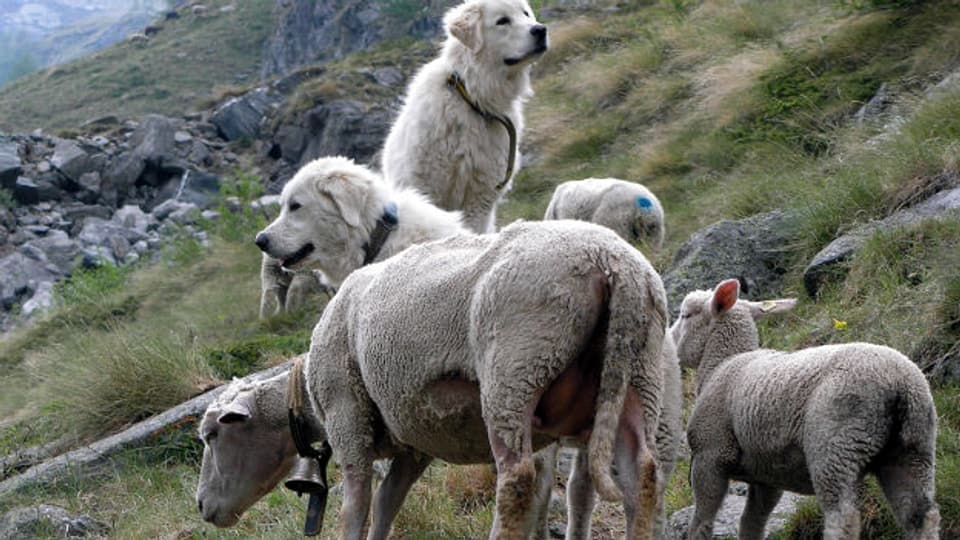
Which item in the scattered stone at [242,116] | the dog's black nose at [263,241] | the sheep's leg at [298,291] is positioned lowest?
the scattered stone at [242,116]

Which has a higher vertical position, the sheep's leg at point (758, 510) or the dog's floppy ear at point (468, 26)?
the dog's floppy ear at point (468, 26)

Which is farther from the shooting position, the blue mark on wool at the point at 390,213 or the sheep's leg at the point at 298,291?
the sheep's leg at the point at 298,291

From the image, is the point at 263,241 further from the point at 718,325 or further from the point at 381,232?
the point at 718,325

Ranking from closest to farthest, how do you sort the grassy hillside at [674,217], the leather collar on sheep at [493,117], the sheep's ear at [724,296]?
the sheep's ear at [724,296] < the grassy hillside at [674,217] < the leather collar on sheep at [493,117]

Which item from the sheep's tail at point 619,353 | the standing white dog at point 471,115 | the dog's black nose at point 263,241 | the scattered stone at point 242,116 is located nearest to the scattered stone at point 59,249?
the scattered stone at point 242,116

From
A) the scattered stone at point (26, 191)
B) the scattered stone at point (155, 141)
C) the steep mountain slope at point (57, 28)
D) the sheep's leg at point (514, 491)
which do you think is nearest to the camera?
the sheep's leg at point (514, 491)

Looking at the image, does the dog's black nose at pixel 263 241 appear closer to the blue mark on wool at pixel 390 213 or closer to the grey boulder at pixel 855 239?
the blue mark on wool at pixel 390 213

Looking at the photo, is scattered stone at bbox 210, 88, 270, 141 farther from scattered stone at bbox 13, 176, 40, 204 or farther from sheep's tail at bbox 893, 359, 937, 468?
sheep's tail at bbox 893, 359, 937, 468

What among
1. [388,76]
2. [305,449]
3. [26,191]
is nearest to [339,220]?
[305,449]

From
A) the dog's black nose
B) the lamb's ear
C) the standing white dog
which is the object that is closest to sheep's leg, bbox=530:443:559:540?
the lamb's ear

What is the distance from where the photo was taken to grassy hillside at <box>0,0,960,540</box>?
283 inches

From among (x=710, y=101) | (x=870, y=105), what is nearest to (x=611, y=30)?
(x=710, y=101)

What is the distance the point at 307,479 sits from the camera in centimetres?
605

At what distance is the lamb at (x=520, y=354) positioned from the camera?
4.38m
